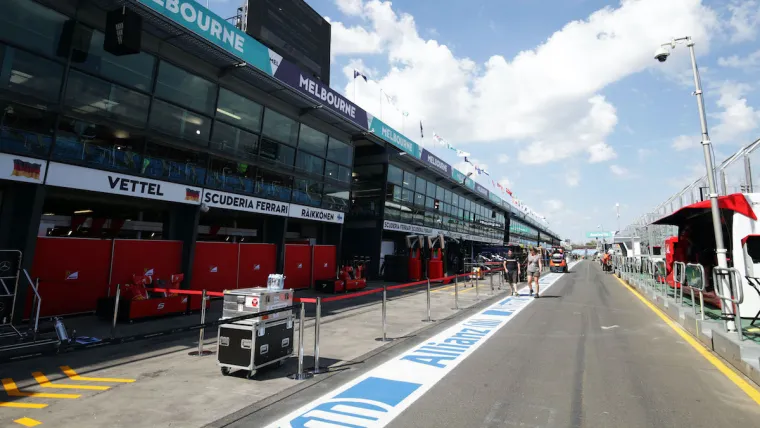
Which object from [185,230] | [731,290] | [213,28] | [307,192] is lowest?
[731,290]

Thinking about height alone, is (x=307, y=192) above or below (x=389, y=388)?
above

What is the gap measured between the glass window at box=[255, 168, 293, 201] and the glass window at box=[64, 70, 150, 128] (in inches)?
191

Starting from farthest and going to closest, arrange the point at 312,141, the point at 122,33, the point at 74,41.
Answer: the point at 312,141
the point at 74,41
the point at 122,33

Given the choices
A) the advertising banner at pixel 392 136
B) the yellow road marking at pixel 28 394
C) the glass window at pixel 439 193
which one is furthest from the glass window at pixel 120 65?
the glass window at pixel 439 193

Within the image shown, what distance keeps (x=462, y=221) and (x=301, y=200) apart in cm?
2498

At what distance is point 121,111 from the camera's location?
11.0m

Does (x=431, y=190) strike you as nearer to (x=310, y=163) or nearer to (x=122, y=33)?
(x=310, y=163)

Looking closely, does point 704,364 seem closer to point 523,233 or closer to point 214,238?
point 214,238

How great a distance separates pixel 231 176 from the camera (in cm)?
1436

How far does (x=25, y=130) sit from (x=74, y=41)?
8.77 feet

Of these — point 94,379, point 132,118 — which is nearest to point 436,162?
point 132,118

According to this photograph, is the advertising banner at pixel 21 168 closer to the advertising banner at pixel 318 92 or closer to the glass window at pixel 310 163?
the advertising banner at pixel 318 92

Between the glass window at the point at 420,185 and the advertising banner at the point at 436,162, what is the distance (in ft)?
5.42

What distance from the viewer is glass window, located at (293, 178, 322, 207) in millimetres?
A: 17469
